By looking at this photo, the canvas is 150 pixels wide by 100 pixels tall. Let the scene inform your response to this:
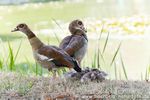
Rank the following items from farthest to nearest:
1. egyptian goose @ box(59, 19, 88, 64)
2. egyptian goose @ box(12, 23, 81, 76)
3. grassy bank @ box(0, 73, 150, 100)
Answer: egyptian goose @ box(59, 19, 88, 64) → egyptian goose @ box(12, 23, 81, 76) → grassy bank @ box(0, 73, 150, 100)

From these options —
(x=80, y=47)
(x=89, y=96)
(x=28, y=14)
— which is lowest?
(x=89, y=96)

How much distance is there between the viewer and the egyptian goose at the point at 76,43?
5.71 metres

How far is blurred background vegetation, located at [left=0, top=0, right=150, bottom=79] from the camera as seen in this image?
32.5ft

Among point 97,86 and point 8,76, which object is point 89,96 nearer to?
point 97,86

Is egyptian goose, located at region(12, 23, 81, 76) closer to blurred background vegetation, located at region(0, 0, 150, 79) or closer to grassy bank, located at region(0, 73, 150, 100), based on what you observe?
grassy bank, located at region(0, 73, 150, 100)

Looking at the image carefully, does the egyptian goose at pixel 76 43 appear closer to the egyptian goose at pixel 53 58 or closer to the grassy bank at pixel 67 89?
the egyptian goose at pixel 53 58

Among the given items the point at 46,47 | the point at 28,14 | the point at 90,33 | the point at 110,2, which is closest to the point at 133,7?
the point at 110,2

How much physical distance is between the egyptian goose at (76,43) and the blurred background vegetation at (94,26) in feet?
8.58

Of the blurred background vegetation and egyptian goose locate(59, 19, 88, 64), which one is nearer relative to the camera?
egyptian goose locate(59, 19, 88, 64)

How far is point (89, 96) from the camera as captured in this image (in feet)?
14.3

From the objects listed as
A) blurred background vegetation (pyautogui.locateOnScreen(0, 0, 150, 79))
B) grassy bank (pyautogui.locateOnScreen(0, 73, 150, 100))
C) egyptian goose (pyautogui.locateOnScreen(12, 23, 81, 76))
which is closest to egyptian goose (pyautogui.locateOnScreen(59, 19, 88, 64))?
egyptian goose (pyautogui.locateOnScreen(12, 23, 81, 76))

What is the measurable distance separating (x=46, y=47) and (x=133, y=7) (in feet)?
44.8

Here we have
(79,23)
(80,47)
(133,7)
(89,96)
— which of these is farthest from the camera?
(133,7)

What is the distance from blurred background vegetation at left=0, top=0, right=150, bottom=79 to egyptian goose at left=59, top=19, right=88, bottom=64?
2.62 meters
